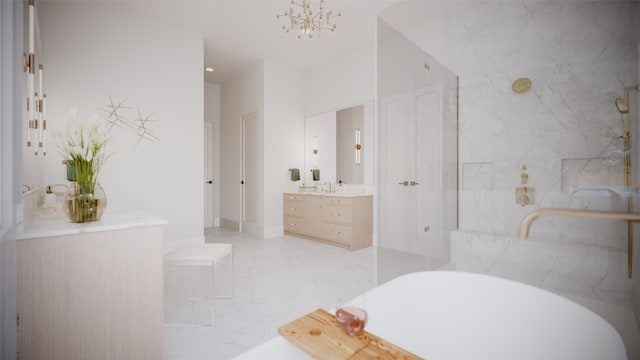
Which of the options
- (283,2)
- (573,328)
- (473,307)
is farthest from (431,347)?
(283,2)

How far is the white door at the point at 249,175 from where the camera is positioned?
5.05m

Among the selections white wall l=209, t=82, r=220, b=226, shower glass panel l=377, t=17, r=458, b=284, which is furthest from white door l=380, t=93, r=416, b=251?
white wall l=209, t=82, r=220, b=226

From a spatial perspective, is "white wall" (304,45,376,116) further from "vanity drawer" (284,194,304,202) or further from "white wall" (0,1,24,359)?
"white wall" (0,1,24,359)

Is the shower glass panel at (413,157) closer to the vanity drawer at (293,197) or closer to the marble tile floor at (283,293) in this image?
the marble tile floor at (283,293)

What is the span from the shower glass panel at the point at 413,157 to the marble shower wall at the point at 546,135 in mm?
216

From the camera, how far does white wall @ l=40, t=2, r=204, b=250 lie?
121 inches

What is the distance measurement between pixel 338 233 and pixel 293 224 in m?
1.04

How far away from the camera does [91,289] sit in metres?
1.31

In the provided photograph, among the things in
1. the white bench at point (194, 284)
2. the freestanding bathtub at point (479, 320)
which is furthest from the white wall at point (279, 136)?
the freestanding bathtub at point (479, 320)

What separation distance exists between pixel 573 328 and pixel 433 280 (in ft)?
1.90

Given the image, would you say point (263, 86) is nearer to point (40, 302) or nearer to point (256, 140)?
point (256, 140)

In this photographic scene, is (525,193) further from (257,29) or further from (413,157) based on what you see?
(257,29)

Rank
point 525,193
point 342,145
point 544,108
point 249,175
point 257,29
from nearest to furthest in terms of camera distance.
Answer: point 544,108
point 525,193
point 257,29
point 342,145
point 249,175

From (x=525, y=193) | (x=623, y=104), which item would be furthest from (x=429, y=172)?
(x=623, y=104)
